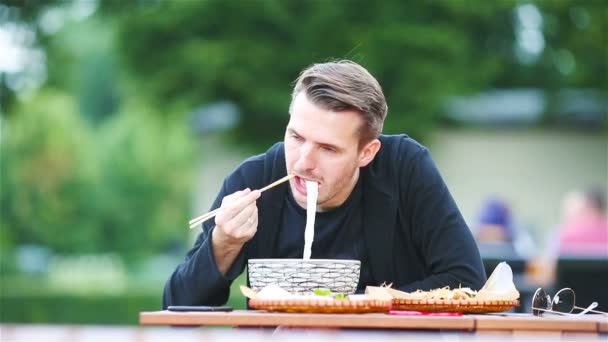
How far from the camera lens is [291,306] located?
313 cm

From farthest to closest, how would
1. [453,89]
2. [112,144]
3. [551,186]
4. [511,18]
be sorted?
[112,144] → [511,18] → [551,186] → [453,89]

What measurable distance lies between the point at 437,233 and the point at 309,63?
59.9 feet

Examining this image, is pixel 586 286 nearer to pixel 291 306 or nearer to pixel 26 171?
pixel 291 306

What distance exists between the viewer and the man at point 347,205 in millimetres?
3729

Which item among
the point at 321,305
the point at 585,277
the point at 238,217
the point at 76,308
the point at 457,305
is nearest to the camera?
the point at 321,305

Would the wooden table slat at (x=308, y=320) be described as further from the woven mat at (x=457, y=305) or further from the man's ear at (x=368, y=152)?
the man's ear at (x=368, y=152)

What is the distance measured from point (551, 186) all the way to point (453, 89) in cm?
360

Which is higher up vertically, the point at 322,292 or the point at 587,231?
the point at 587,231

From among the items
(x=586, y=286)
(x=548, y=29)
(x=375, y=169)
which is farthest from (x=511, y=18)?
(x=375, y=169)

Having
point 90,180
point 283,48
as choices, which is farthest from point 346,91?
point 90,180

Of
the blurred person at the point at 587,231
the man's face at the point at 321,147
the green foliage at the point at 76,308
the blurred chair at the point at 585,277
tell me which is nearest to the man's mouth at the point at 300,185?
the man's face at the point at 321,147

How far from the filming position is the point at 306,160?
373cm

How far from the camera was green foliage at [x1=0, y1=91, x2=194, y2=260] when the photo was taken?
30.9 meters

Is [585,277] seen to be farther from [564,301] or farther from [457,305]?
[457,305]
